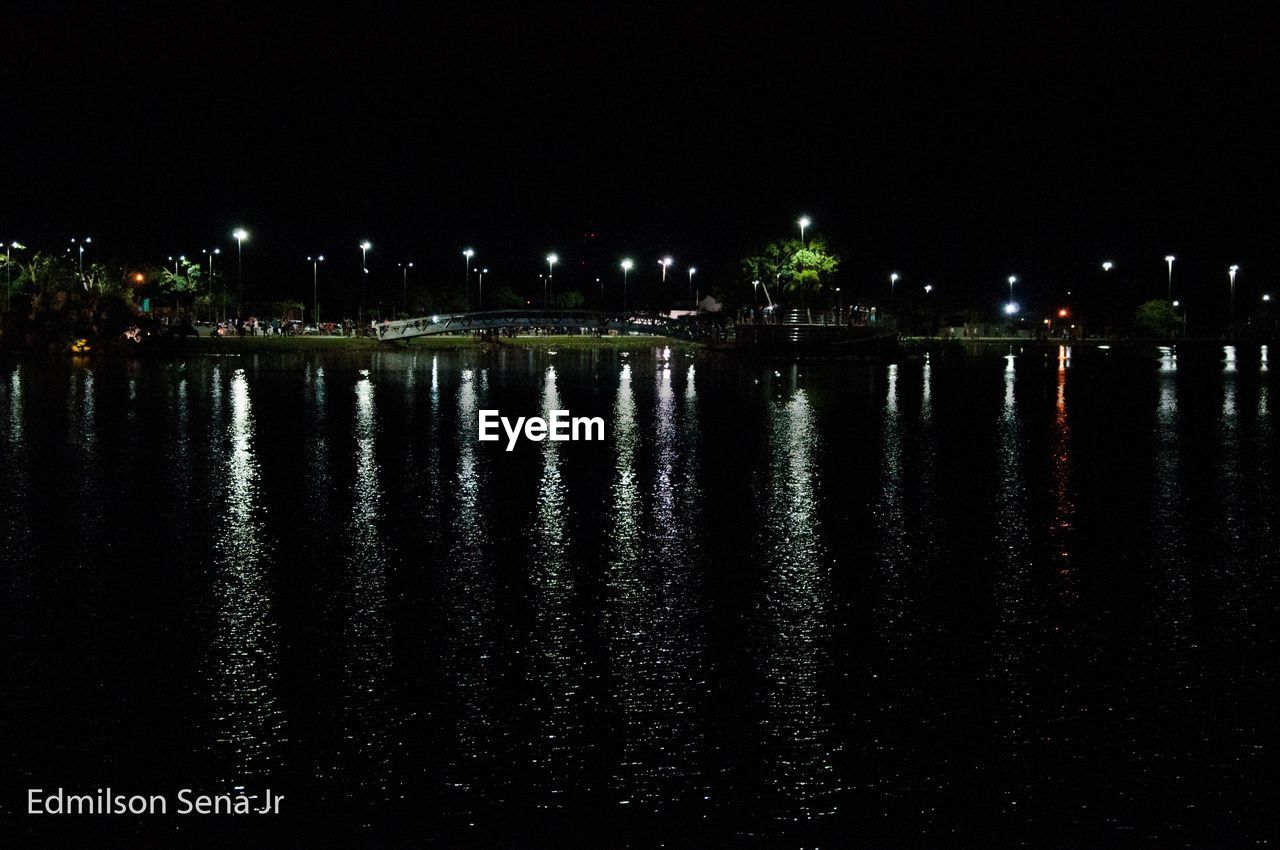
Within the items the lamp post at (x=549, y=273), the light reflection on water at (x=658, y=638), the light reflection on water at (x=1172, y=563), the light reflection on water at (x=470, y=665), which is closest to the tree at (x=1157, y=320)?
the lamp post at (x=549, y=273)

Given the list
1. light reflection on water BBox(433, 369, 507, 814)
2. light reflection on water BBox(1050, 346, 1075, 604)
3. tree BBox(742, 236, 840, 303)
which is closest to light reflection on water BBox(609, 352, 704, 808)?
light reflection on water BBox(433, 369, 507, 814)

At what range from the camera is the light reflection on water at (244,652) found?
716 cm

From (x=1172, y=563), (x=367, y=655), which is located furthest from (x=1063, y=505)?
(x=367, y=655)

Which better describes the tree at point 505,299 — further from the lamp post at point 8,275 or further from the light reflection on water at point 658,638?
the light reflection on water at point 658,638

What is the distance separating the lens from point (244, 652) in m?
9.00

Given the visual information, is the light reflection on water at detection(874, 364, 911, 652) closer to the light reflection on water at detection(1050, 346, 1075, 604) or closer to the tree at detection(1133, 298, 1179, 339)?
the light reflection on water at detection(1050, 346, 1075, 604)

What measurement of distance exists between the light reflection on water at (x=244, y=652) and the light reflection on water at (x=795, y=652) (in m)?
2.76

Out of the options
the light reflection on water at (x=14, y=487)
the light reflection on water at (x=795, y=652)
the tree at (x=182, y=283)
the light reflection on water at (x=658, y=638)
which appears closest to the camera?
the light reflection on water at (x=795, y=652)

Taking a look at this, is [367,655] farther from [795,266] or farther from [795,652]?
[795,266]

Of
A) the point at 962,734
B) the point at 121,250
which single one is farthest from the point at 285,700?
the point at 121,250

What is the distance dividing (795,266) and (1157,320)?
37.2 meters

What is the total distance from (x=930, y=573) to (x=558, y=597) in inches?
134

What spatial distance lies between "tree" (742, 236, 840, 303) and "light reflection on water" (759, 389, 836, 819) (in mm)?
65313

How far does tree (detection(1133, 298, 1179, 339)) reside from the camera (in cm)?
10256
